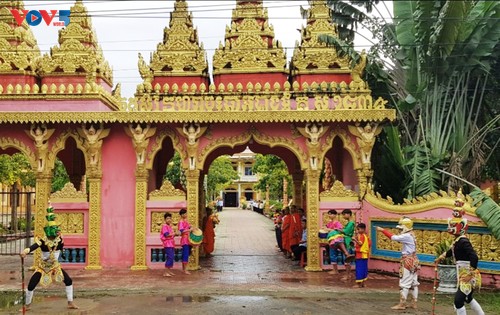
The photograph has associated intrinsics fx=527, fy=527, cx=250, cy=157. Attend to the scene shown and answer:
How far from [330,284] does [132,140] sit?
6.29 metres

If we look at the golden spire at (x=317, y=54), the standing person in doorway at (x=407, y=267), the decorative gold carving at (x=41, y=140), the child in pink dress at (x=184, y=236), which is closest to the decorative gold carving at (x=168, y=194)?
the child in pink dress at (x=184, y=236)

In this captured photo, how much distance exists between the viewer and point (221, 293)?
10.8 metres

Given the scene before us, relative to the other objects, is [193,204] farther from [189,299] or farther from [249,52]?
[249,52]

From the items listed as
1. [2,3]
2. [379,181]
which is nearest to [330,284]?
[379,181]

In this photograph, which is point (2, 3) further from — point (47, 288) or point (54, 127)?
point (47, 288)

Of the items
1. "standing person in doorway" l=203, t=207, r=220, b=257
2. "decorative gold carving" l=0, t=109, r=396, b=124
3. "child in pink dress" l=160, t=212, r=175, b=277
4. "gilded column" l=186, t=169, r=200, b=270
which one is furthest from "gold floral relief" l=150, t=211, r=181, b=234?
"standing person in doorway" l=203, t=207, r=220, b=257

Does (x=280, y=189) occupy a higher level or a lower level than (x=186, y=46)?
lower

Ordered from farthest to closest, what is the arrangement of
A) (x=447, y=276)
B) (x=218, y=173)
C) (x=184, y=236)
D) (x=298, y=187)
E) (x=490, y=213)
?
(x=218, y=173)
(x=298, y=187)
(x=184, y=236)
(x=447, y=276)
(x=490, y=213)

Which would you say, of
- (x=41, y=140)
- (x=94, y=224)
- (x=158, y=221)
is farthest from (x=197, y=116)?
(x=41, y=140)

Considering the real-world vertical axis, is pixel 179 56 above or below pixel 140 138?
above

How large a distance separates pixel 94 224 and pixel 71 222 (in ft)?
2.06

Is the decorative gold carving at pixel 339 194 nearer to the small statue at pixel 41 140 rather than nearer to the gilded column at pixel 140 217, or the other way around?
the gilded column at pixel 140 217

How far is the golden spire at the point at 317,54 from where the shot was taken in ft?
48.8

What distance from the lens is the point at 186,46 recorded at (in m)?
15.2
